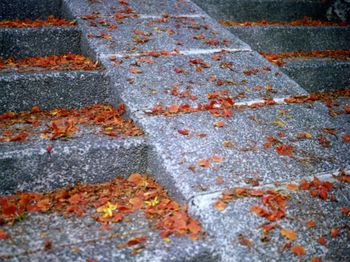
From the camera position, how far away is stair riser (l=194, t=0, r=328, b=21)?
4.52m

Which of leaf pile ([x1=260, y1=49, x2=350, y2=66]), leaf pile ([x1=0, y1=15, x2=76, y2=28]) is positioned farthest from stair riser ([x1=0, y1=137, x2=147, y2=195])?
leaf pile ([x1=260, y1=49, x2=350, y2=66])

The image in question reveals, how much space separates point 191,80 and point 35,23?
1.71 metres

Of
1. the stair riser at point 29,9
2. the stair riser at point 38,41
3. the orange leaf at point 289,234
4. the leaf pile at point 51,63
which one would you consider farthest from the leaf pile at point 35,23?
the orange leaf at point 289,234

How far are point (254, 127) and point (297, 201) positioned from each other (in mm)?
664

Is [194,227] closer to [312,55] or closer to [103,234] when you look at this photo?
[103,234]

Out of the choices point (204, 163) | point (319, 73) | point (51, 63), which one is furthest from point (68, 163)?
point (319, 73)

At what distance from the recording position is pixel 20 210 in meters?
1.87

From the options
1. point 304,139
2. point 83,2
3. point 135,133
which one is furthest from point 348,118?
point 83,2

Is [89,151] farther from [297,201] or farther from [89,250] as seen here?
[297,201]

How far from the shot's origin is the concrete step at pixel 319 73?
3.57m

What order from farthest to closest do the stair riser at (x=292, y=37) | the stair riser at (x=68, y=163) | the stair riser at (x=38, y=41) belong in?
the stair riser at (x=292, y=37)
the stair riser at (x=38, y=41)
the stair riser at (x=68, y=163)

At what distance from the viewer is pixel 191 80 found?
2.85 metres

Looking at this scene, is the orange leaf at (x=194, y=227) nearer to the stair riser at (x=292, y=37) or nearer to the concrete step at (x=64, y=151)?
the concrete step at (x=64, y=151)

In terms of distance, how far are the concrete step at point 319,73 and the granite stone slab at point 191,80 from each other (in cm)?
50
